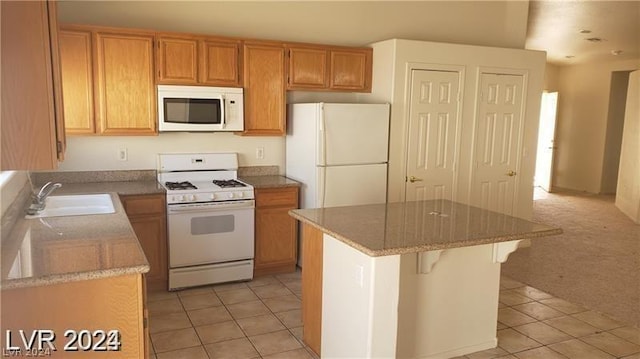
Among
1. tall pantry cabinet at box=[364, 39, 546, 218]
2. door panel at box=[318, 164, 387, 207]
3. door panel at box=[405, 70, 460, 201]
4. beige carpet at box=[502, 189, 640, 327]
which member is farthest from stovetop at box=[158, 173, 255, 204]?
beige carpet at box=[502, 189, 640, 327]

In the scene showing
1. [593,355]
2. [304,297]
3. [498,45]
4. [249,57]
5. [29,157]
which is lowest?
[593,355]

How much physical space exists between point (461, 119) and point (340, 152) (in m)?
1.44

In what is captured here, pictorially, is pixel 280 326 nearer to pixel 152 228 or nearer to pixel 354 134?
pixel 152 228

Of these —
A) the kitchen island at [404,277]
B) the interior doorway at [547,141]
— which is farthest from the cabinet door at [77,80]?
the interior doorway at [547,141]

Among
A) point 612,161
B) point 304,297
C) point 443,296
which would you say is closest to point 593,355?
point 443,296

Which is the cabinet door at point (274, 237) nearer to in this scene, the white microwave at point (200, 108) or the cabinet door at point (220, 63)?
the white microwave at point (200, 108)

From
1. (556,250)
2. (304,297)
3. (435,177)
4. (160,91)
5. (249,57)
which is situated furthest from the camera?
(556,250)

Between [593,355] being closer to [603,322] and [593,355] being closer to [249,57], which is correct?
[603,322]

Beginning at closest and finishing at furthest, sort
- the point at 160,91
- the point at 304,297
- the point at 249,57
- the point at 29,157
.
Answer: the point at 29,157
the point at 304,297
the point at 160,91
the point at 249,57

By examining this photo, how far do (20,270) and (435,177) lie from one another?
12.8 ft

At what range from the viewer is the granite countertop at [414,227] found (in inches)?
96.5

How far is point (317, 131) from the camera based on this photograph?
4.38 m

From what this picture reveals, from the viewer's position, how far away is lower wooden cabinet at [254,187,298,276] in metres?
4.48

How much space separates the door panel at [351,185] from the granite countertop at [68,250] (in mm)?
1905
